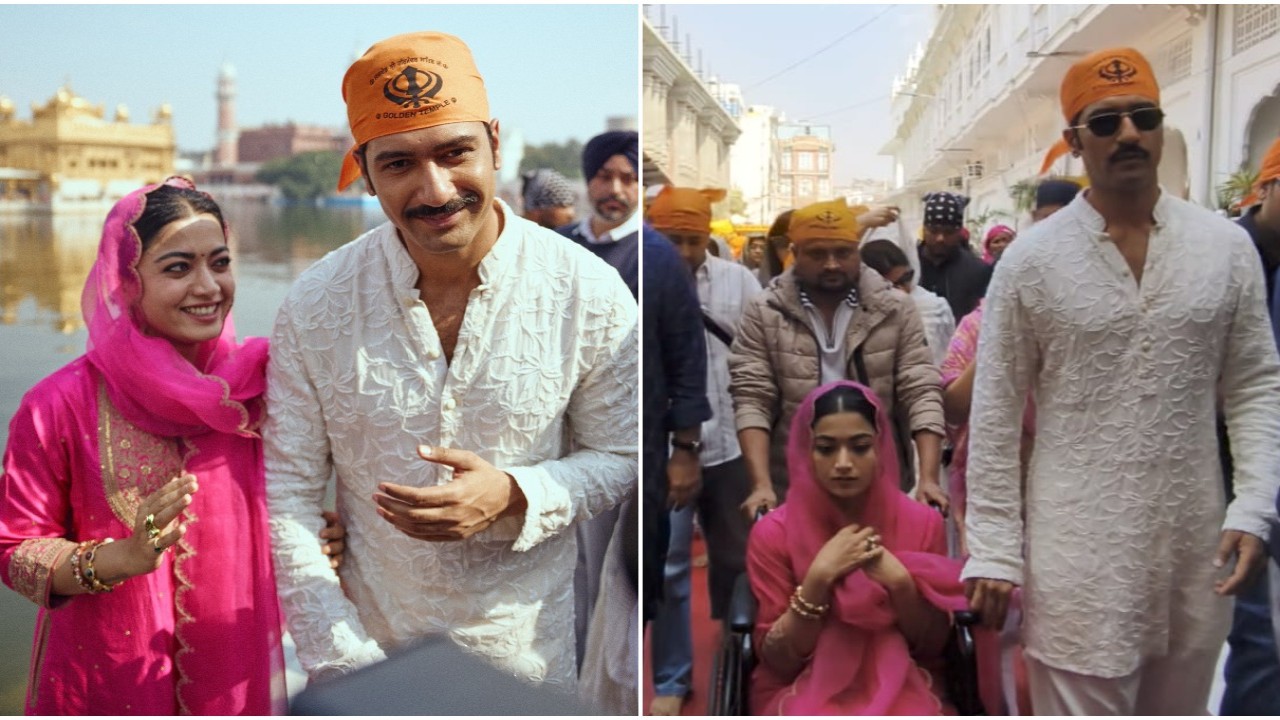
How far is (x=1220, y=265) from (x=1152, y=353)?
0.22 metres

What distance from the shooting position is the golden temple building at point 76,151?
262 centimetres

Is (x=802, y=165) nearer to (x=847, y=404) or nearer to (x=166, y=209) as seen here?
(x=847, y=404)

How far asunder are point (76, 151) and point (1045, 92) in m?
2.10

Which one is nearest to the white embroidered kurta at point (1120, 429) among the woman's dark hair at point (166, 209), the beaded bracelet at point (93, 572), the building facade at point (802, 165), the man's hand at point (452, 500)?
the building facade at point (802, 165)

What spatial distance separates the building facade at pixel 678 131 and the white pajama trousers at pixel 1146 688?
122 cm

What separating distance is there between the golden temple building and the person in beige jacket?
1.31 metres

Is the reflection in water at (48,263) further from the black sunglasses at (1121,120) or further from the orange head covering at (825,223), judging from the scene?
the black sunglasses at (1121,120)

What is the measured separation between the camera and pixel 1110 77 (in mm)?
2457

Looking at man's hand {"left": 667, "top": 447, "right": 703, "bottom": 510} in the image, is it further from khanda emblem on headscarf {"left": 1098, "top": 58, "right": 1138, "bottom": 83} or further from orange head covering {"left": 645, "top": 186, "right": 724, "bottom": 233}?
khanda emblem on headscarf {"left": 1098, "top": 58, "right": 1138, "bottom": 83}

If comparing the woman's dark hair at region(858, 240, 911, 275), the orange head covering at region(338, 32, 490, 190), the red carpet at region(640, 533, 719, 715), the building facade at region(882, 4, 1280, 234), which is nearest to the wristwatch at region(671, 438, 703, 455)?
the red carpet at region(640, 533, 719, 715)

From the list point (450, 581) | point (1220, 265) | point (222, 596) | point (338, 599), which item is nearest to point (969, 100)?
point (1220, 265)

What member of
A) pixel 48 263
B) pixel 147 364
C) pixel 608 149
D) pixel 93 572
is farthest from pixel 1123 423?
pixel 48 263

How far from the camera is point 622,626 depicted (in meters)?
2.59

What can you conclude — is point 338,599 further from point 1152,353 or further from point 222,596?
point 1152,353
